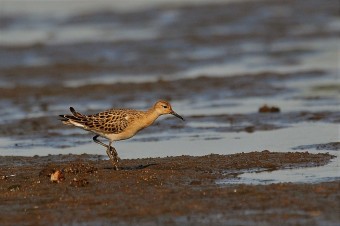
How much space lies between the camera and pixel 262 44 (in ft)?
104

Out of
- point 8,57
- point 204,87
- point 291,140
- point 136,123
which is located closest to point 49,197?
point 136,123

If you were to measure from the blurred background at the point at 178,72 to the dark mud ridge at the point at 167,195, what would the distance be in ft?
5.49

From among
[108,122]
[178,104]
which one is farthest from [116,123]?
[178,104]

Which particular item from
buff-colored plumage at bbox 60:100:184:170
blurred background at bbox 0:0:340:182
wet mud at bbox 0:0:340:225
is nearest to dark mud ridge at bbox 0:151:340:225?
wet mud at bbox 0:0:340:225

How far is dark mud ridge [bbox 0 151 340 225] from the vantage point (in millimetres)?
10977

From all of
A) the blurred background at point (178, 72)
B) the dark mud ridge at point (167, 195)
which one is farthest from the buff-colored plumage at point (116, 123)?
the blurred background at point (178, 72)

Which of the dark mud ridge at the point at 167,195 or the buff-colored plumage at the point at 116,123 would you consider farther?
the buff-colored plumage at the point at 116,123

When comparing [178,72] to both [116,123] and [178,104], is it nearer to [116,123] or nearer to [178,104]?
[178,104]

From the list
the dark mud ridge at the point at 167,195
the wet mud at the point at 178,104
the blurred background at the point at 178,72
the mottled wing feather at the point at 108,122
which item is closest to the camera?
the dark mud ridge at the point at 167,195

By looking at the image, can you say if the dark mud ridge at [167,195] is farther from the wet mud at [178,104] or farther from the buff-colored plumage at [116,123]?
the buff-colored plumage at [116,123]

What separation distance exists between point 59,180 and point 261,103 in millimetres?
8943

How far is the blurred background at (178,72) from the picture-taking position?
18109 mm

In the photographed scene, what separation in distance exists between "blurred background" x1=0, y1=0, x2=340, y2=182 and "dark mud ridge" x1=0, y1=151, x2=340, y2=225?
1673 mm

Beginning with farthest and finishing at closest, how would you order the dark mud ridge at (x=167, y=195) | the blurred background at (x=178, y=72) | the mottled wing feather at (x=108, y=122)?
the blurred background at (x=178, y=72), the mottled wing feather at (x=108, y=122), the dark mud ridge at (x=167, y=195)
